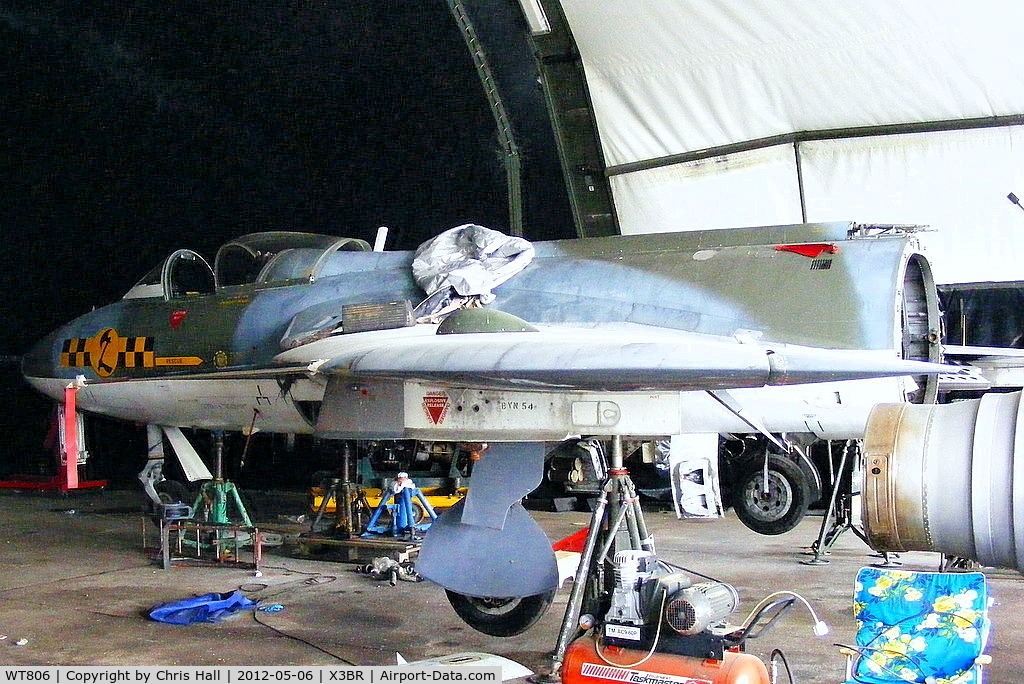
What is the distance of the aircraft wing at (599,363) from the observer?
4.42 m

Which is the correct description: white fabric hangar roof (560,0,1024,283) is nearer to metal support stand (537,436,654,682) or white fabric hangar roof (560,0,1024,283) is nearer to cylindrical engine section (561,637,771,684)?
metal support stand (537,436,654,682)

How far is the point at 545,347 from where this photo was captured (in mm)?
5062

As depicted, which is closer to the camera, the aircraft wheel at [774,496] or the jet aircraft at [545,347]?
the jet aircraft at [545,347]

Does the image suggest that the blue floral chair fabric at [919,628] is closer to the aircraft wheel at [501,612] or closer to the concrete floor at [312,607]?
the concrete floor at [312,607]

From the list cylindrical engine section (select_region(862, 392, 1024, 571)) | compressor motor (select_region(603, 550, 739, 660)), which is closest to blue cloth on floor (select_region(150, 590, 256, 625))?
compressor motor (select_region(603, 550, 739, 660))

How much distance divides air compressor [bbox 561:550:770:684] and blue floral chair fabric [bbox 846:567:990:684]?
40 centimetres

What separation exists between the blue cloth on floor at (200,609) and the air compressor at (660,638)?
292cm

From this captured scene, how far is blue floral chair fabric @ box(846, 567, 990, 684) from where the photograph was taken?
13.5 ft

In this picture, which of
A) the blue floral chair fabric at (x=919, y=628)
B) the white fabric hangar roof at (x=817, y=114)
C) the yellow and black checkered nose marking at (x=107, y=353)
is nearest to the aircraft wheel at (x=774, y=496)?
the white fabric hangar roof at (x=817, y=114)

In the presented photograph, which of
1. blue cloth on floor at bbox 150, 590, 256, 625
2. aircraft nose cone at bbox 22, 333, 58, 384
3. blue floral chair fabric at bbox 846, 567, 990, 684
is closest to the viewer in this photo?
blue floral chair fabric at bbox 846, 567, 990, 684

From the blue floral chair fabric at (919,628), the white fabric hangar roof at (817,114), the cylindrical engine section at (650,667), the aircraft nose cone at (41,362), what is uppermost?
the white fabric hangar roof at (817,114)

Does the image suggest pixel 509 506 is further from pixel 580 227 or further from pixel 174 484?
pixel 580 227

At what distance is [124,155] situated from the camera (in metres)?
14.9

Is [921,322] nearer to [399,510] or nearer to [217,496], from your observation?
[399,510]
